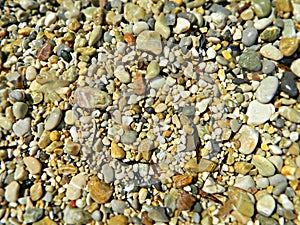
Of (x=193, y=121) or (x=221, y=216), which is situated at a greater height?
(x=193, y=121)

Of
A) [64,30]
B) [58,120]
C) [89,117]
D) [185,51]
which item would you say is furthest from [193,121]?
[64,30]

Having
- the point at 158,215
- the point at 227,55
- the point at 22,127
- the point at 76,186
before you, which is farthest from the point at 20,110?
the point at 227,55

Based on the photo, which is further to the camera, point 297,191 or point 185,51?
point 185,51

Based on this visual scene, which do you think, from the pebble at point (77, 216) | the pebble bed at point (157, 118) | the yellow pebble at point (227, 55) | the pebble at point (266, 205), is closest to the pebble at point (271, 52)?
the pebble bed at point (157, 118)

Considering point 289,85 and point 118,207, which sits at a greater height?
point 289,85

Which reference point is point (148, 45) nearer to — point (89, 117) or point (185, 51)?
point (185, 51)

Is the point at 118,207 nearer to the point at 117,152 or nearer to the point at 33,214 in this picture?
the point at 117,152

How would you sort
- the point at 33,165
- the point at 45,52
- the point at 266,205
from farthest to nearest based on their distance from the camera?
the point at 45,52
the point at 33,165
the point at 266,205
